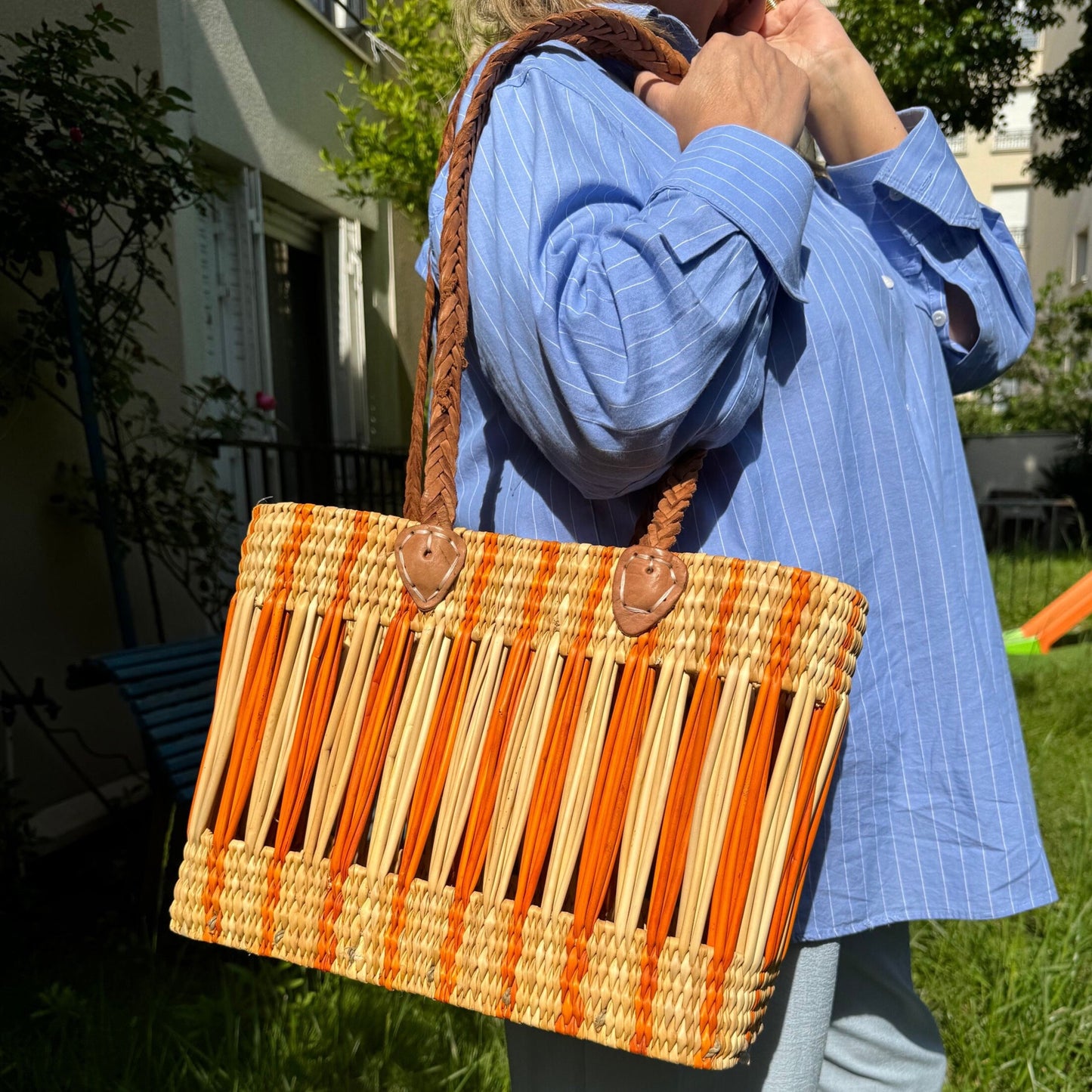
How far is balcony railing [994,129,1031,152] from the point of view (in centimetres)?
2678

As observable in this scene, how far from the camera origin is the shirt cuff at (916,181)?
50.2 inches

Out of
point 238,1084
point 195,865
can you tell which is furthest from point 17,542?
point 195,865

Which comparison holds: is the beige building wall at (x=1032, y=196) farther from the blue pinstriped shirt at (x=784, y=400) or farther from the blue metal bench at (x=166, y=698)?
the blue pinstriped shirt at (x=784, y=400)

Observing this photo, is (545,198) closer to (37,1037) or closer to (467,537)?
(467,537)

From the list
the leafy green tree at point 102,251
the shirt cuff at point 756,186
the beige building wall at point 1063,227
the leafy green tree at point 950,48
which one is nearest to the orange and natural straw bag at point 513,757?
the shirt cuff at point 756,186

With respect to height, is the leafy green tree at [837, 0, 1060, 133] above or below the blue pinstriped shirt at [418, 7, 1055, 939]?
above

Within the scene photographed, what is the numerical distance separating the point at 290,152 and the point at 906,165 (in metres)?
4.94

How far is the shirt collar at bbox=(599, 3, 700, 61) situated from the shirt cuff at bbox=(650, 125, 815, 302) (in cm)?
30

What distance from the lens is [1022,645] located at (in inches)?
207

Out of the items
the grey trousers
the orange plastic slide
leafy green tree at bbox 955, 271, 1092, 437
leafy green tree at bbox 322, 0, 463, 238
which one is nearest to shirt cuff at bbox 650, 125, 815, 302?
the grey trousers

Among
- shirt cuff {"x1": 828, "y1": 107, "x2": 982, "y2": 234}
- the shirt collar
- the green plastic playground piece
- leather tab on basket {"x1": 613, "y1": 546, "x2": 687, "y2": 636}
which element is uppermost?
the shirt collar

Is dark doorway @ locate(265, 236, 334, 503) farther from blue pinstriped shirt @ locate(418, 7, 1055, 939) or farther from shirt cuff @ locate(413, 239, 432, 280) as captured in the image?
blue pinstriped shirt @ locate(418, 7, 1055, 939)

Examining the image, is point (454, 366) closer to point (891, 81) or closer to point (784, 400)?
point (784, 400)

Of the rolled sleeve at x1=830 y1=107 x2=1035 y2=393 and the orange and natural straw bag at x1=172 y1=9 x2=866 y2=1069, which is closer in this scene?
the orange and natural straw bag at x1=172 y1=9 x2=866 y2=1069
